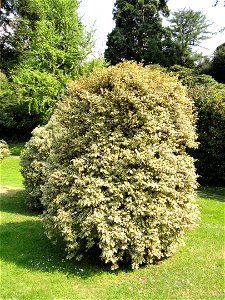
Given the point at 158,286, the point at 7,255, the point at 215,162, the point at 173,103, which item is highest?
the point at 173,103

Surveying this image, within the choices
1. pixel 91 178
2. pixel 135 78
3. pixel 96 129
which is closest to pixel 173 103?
Result: pixel 135 78

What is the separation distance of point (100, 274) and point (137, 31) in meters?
43.6

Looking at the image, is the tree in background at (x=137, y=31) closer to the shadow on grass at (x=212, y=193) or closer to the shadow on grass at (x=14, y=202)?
the shadow on grass at (x=212, y=193)

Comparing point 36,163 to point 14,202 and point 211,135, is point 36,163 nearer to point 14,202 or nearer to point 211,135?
point 14,202

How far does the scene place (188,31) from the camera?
44.9 metres

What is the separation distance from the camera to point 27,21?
87.5 feet

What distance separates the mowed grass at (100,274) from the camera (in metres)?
5.99

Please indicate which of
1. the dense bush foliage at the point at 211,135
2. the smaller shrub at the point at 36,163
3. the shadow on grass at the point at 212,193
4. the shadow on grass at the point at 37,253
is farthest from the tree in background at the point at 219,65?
the shadow on grass at the point at 37,253

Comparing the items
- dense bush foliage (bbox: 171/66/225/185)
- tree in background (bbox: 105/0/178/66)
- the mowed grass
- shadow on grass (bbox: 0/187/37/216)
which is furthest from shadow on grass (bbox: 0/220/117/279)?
tree in background (bbox: 105/0/178/66)

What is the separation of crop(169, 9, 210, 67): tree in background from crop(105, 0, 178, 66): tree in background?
1.36 m

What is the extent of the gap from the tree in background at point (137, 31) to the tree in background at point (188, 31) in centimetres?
136

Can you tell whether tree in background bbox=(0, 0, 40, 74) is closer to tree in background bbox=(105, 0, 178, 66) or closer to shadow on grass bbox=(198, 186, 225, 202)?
tree in background bbox=(105, 0, 178, 66)

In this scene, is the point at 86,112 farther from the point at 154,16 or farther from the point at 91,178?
the point at 154,16

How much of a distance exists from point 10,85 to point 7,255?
83.0ft
